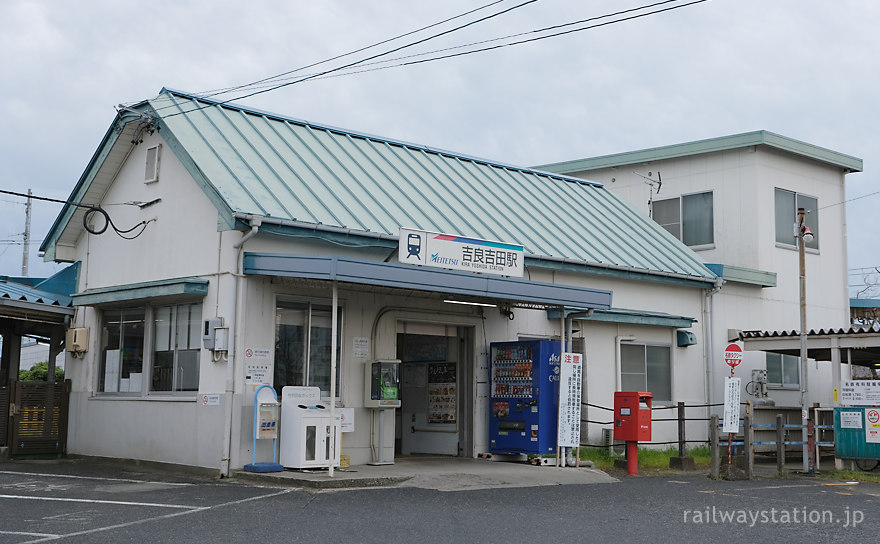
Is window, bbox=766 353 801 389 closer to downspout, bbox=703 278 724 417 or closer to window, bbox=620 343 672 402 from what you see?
downspout, bbox=703 278 724 417

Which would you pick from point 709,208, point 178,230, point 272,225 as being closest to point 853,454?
point 709,208

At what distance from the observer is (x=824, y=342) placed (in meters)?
18.7

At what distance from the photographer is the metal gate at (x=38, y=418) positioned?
17.0 metres

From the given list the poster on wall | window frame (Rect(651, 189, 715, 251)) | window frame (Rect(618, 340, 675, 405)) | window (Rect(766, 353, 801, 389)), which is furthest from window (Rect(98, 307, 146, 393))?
window (Rect(766, 353, 801, 389))

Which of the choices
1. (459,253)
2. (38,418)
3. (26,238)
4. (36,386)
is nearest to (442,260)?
(459,253)

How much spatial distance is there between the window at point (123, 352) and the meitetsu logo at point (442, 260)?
18.1ft

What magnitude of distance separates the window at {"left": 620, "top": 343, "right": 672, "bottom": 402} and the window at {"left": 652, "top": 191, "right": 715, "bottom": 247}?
509 centimetres

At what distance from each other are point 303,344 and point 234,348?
1.28m

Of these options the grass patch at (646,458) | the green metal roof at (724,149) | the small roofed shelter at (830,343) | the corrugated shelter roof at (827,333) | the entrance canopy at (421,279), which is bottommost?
the grass patch at (646,458)

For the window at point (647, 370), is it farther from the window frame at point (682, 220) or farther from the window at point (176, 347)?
the window at point (176, 347)

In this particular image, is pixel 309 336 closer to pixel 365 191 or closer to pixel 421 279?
pixel 421 279

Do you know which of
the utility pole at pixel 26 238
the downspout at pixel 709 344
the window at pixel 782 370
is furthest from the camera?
the utility pole at pixel 26 238

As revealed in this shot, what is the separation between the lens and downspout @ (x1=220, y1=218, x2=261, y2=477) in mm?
13945

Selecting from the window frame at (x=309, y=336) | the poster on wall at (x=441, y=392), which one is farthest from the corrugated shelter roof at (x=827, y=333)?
the window frame at (x=309, y=336)
